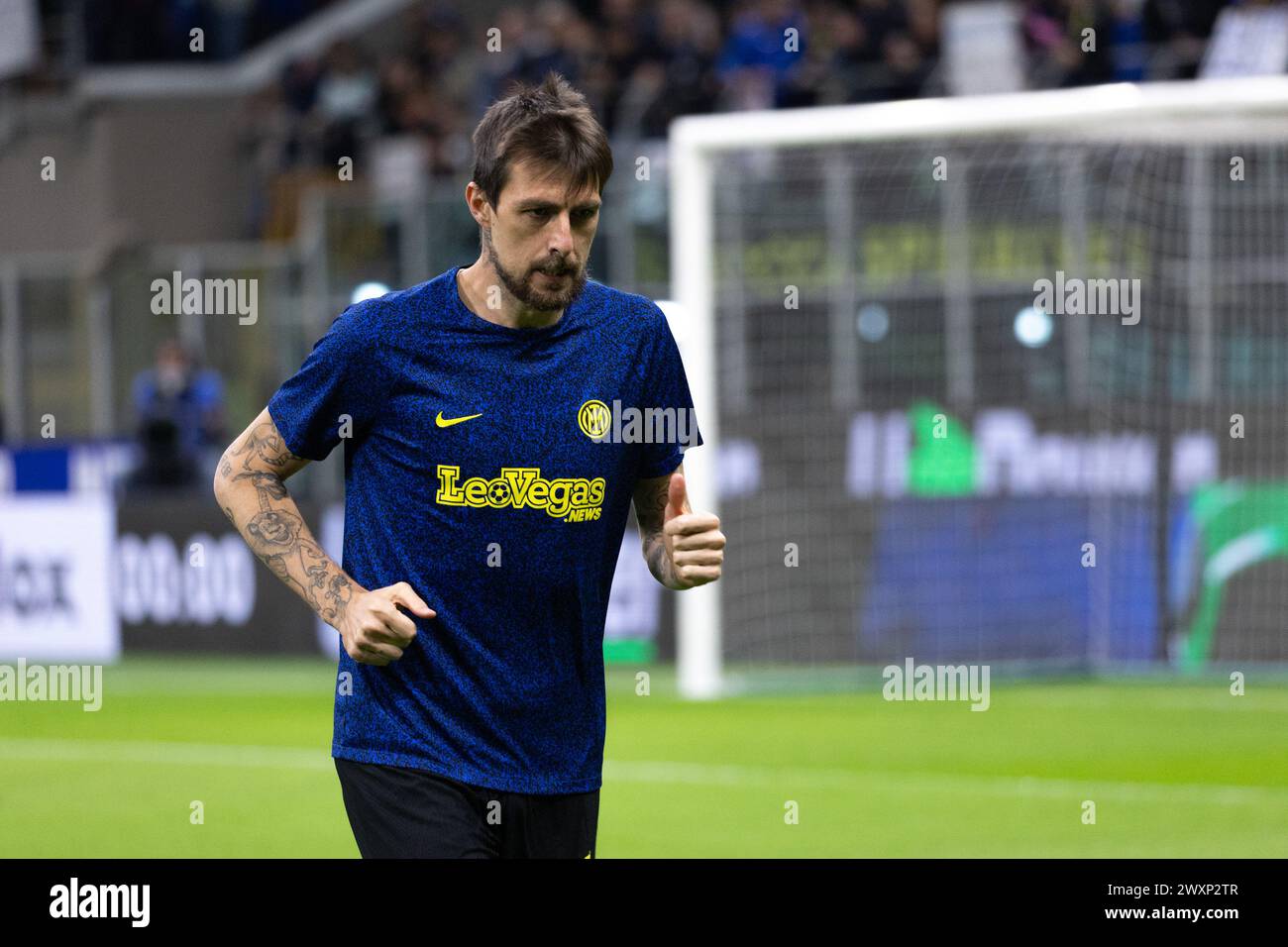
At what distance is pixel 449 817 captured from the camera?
13.6 feet

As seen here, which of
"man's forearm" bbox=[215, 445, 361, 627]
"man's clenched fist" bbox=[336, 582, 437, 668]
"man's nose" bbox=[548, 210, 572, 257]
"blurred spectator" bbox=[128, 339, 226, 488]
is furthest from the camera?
"blurred spectator" bbox=[128, 339, 226, 488]

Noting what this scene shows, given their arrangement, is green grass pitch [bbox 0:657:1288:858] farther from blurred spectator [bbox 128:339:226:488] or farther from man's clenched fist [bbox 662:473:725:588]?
man's clenched fist [bbox 662:473:725:588]

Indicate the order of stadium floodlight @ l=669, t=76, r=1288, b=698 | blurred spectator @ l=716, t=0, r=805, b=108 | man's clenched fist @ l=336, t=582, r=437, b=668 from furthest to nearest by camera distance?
1. blurred spectator @ l=716, t=0, r=805, b=108
2. stadium floodlight @ l=669, t=76, r=1288, b=698
3. man's clenched fist @ l=336, t=582, r=437, b=668

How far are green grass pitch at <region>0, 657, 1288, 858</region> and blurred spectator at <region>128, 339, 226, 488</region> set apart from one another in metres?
3.15

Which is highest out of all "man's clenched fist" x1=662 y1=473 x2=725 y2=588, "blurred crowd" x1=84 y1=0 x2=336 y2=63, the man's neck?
"blurred crowd" x1=84 y1=0 x2=336 y2=63

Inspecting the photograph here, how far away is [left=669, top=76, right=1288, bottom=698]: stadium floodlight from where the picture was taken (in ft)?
43.9

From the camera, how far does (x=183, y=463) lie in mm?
17219

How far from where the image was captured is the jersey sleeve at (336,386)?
4.24 meters

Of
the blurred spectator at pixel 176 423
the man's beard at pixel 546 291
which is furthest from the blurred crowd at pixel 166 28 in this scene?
the man's beard at pixel 546 291

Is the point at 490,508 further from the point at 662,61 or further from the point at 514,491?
the point at 662,61

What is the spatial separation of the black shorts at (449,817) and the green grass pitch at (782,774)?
4058 mm

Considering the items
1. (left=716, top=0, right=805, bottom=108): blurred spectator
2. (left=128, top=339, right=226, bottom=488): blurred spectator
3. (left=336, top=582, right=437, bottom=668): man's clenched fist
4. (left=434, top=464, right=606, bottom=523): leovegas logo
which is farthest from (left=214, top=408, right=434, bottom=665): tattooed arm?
(left=716, top=0, right=805, bottom=108): blurred spectator

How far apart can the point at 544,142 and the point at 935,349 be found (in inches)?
405

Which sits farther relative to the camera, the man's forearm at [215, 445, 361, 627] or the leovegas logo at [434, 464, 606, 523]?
the man's forearm at [215, 445, 361, 627]
